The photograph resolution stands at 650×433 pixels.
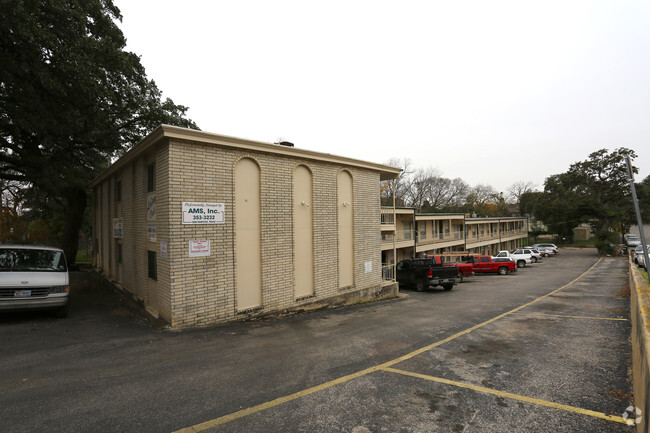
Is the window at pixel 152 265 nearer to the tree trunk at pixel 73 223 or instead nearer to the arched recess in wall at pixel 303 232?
the arched recess in wall at pixel 303 232

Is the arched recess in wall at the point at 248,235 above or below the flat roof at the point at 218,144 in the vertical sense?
below

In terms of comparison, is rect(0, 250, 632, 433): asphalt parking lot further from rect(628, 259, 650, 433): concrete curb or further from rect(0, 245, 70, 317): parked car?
rect(0, 245, 70, 317): parked car

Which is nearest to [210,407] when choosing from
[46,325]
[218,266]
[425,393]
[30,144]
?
[425,393]

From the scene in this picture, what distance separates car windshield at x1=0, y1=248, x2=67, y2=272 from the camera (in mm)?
7866

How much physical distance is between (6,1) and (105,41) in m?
3.50

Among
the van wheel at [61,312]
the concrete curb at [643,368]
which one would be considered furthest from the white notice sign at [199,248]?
the concrete curb at [643,368]

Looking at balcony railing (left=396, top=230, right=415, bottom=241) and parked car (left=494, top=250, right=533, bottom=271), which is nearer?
balcony railing (left=396, top=230, right=415, bottom=241)

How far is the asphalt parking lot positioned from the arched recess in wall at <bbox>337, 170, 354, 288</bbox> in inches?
132

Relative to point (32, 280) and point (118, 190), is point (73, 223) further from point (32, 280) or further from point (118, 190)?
point (32, 280)

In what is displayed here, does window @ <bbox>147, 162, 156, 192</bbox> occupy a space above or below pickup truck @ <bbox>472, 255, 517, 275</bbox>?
above

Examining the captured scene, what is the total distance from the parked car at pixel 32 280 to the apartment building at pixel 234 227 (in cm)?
185

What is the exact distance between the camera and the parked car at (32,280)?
7207 mm

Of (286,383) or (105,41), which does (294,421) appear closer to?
(286,383)

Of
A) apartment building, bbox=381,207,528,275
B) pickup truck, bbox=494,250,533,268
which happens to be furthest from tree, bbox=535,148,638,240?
pickup truck, bbox=494,250,533,268
